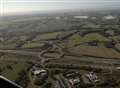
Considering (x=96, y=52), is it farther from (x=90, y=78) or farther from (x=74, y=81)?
(x=74, y=81)

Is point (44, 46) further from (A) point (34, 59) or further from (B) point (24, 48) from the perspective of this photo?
(A) point (34, 59)

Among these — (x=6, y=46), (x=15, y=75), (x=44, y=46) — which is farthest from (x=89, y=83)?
(x=6, y=46)

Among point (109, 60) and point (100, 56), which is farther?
point (100, 56)

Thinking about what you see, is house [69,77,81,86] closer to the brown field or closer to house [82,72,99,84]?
house [82,72,99,84]

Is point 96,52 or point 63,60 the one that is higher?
point 96,52

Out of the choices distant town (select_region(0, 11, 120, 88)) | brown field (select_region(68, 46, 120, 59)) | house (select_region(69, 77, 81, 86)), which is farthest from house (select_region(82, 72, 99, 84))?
brown field (select_region(68, 46, 120, 59))

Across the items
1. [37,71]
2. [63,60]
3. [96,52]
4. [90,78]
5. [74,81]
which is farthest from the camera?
[96,52]

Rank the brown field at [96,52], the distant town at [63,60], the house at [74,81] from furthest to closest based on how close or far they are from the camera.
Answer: the brown field at [96,52]
the distant town at [63,60]
the house at [74,81]

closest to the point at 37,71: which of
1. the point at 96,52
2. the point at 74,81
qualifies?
the point at 74,81

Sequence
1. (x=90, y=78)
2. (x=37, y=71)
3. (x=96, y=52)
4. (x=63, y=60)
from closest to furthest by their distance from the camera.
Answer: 1. (x=90, y=78)
2. (x=37, y=71)
3. (x=63, y=60)
4. (x=96, y=52)

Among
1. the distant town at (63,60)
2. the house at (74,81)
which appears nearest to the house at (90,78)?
the distant town at (63,60)

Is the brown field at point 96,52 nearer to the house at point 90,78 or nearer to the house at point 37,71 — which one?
the house at point 90,78
